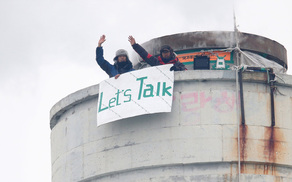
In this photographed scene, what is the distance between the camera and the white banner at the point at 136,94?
33.9 meters

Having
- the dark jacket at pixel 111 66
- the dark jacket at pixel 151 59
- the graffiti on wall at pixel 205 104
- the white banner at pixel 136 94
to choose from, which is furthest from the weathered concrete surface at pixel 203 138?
the dark jacket at pixel 111 66

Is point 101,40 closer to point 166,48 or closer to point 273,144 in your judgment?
point 166,48

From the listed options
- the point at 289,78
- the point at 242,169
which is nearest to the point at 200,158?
the point at 242,169

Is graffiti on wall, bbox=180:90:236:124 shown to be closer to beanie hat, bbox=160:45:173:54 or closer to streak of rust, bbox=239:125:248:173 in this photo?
streak of rust, bbox=239:125:248:173

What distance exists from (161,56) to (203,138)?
2881mm

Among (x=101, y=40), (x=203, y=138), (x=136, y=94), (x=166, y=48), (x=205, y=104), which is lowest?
(x=203, y=138)

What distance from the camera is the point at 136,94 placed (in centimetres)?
3438

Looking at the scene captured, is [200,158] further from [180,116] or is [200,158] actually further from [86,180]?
[86,180]

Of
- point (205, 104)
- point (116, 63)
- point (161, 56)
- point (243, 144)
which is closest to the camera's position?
point (243, 144)

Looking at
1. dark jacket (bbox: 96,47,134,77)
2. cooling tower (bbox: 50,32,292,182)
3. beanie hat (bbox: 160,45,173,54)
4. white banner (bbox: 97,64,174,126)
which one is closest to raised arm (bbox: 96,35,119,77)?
dark jacket (bbox: 96,47,134,77)

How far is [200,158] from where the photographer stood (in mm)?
33406

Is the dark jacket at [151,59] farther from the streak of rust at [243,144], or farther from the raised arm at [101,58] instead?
the streak of rust at [243,144]

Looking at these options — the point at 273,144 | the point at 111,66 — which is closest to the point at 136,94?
the point at 111,66

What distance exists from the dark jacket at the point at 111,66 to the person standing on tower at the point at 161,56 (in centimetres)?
55
